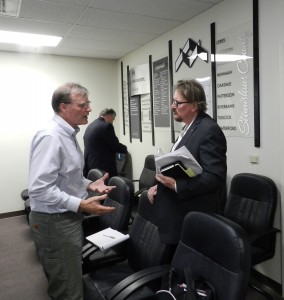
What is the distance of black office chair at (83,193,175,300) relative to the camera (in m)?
1.65

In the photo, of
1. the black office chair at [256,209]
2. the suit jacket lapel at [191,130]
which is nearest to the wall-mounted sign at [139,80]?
the black office chair at [256,209]

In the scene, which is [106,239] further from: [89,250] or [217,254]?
[217,254]

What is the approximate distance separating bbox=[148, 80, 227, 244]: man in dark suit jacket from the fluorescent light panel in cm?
247

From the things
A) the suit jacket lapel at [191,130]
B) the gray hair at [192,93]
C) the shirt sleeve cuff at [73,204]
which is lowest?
the shirt sleeve cuff at [73,204]

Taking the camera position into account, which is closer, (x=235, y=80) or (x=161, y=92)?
(x=235, y=80)

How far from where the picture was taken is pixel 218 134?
5.11 ft

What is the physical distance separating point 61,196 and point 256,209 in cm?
149

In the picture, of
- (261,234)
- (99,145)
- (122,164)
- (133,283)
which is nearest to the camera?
(133,283)

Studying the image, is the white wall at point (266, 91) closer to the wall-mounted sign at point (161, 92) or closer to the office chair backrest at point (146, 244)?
the wall-mounted sign at point (161, 92)

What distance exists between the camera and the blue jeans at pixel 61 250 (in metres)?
1.51

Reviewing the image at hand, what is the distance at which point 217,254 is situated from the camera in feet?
4.10

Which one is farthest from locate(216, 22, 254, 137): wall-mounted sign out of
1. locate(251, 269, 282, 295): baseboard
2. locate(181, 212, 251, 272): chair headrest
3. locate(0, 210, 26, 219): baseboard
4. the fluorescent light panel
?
locate(0, 210, 26, 219): baseboard

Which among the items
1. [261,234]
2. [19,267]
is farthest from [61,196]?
A: [19,267]

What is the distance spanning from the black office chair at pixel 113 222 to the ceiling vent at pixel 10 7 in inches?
67.9
